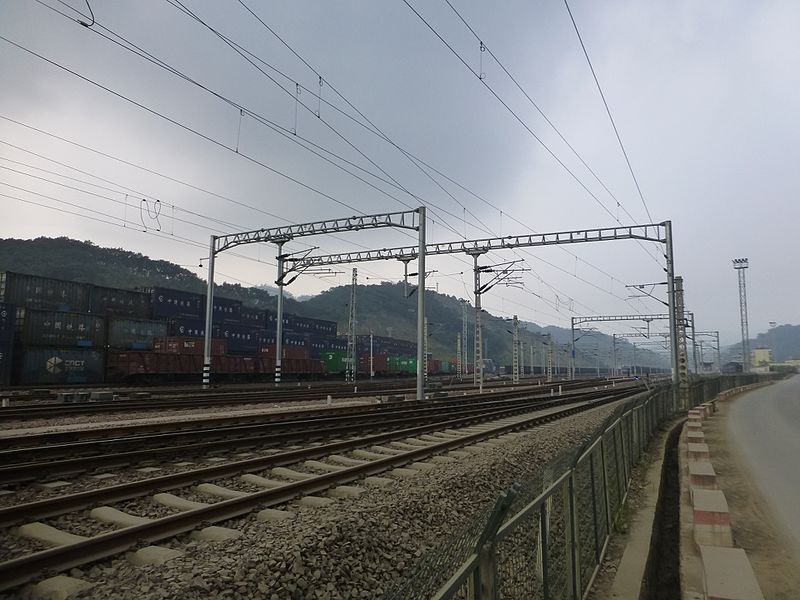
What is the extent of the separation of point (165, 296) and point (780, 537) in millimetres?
53854

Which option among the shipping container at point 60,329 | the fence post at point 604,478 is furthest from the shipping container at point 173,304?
the fence post at point 604,478

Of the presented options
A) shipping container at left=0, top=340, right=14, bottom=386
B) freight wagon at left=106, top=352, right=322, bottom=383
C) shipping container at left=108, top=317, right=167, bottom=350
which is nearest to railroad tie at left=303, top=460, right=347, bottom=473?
shipping container at left=0, top=340, right=14, bottom=386

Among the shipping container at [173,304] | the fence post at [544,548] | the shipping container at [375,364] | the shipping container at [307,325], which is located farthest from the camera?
the shipping container at [307,325]

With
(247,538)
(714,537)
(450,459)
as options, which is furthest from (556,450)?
(247,538)

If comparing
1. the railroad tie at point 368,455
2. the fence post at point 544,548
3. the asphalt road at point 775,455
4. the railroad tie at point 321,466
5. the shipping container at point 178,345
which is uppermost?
the shipping container at point 178,345

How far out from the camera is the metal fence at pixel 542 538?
8.01ft

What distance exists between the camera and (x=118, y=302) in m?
50.0

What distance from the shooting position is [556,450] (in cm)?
1209

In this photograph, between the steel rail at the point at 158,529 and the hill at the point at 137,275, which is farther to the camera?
the hill at the point at 137,275

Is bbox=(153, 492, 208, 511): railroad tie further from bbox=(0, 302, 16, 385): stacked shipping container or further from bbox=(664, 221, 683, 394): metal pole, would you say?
bbox=(0, 302, 16, 385): stacked shipping container

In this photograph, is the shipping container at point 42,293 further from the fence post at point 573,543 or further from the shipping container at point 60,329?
the fence post at point 573,543

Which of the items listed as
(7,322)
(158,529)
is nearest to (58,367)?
(7,322)

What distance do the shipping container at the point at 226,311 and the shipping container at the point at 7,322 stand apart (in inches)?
984

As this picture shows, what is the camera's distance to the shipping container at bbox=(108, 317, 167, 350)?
40594 mm
